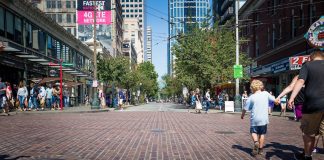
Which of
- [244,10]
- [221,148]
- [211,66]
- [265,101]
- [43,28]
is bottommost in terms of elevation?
[221,148]

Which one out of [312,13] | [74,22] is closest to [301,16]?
[312,13]

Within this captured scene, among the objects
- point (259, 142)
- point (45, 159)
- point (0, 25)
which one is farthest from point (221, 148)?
point (0, 25)

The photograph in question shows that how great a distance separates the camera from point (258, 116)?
7.34 m

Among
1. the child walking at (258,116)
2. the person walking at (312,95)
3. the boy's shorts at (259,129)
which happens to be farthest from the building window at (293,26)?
the person walking at (312,95)

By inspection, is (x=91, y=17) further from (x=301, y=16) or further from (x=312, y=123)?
(x=312, y=123)

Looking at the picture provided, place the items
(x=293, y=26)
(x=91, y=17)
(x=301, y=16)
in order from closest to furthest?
(x=301, y=16), (x=293, y=26), (x=91, y=17)

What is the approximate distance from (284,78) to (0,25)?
24420 mm

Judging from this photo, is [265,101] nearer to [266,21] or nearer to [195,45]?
[195,45]

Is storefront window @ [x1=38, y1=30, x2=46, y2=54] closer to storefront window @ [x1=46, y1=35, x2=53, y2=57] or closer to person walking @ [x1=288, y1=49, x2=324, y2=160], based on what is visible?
storefront window @ [x1=46, y1=35, x2=53, y2=57]

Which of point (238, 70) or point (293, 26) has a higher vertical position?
point (293, 26)

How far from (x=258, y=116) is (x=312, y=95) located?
158 centimetres

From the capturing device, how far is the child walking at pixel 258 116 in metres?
7.29

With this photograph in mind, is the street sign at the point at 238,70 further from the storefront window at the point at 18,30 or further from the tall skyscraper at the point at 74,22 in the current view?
the tall skyscraper at the point at 74,22

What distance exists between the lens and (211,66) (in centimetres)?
3481
